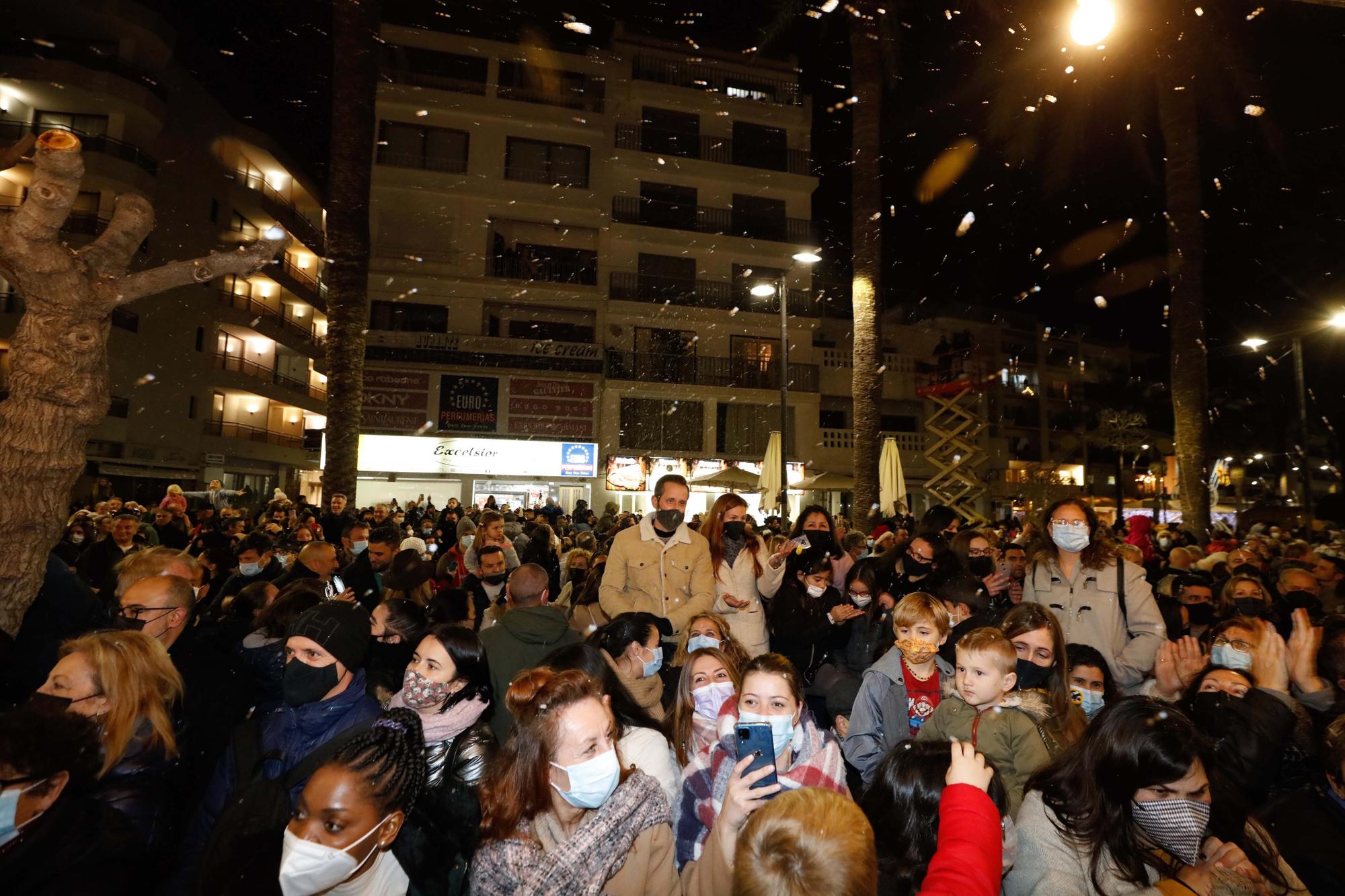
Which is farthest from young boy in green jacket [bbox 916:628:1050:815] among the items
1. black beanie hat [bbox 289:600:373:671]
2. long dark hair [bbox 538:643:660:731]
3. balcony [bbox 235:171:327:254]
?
balcony [bbox 235:171:327:254]

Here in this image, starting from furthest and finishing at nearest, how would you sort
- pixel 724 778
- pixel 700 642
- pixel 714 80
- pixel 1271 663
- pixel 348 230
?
pixel 714 80, pixel 348 230, pixel 700 642, pixel 1271 663, pixel 724 778

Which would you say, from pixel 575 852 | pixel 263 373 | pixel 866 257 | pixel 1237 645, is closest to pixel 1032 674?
pixel 1237 645

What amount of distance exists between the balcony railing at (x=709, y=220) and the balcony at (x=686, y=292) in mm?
→ 2018

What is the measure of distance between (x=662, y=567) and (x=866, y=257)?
11.4 metres

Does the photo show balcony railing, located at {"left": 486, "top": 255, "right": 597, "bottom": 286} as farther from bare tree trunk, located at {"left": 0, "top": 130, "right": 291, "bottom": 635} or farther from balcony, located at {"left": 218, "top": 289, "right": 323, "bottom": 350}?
bare tree trunk, located at {"left": 0, "top": 130, "right": 291, "bottom": 635}

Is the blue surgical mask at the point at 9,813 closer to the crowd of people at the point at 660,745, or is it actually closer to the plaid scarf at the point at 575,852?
the crowd of people at the point at 660,745

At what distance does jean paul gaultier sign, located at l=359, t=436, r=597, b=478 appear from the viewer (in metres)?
24.0

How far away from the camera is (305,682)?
3023 mm

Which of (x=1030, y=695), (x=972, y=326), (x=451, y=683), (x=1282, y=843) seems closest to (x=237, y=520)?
(x=451, y=683)

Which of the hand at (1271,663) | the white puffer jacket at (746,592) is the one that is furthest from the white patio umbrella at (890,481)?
the hand at (1271,663)

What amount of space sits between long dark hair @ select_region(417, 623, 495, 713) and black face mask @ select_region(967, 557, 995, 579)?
14.6ft

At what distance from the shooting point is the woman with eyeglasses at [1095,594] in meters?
4.50

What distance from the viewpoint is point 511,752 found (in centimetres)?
242

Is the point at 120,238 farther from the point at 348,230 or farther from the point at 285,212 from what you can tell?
the point at 285,212
